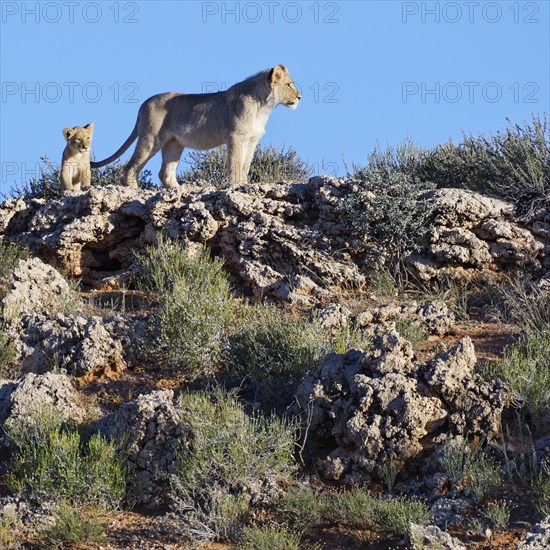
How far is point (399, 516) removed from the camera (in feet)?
21.7

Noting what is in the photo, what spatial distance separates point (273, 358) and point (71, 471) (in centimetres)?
225

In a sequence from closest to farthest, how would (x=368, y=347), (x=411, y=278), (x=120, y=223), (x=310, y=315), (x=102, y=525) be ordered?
(x=102, y=525) < (x=368, y=347) < (x=310, y=315) < (x=411, y=278) < (x=120, y=223)

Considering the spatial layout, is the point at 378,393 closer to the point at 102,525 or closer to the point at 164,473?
the point at 164,473

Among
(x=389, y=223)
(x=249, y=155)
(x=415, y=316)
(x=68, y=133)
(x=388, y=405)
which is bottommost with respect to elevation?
(x=388, y=405)

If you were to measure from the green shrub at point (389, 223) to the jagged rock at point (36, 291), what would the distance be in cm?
321

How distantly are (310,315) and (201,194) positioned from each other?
3065 millimetres

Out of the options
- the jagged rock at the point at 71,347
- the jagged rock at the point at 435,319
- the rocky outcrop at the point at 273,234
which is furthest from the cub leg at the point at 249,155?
the jagged rock at the point at 71,347

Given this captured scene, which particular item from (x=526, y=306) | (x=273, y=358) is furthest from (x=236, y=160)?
(x=273, y=358)

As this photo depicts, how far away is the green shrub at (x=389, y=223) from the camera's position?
11234 millimetres

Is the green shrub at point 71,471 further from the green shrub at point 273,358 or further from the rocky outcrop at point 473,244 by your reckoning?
the rocky outcrop at point 473,244

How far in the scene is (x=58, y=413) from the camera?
7.94 metres

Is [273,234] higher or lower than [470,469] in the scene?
higher

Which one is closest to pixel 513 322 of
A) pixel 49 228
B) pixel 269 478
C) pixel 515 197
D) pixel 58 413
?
pixel 515 197

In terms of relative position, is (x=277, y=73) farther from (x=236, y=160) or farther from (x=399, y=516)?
(x=399, y=516)
